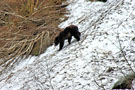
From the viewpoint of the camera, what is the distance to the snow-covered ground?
13.6 feet

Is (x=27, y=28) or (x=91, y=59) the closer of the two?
(x=91, y=59)

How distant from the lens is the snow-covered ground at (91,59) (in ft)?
13.6

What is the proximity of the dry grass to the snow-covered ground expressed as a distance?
592 mm

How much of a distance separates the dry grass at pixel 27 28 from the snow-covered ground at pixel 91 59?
1.94ft

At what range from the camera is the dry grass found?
769 centimetres

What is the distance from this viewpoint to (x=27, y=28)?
29.8 feet

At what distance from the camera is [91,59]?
4.91 metres

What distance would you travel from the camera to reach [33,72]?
579cm

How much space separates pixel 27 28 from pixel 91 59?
16.1 ft

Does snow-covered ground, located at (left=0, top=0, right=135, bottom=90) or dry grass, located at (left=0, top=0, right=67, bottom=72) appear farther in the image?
dry grass, located at (left=0, top=0, right=67, bottom=72)

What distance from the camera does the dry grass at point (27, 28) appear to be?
769cm

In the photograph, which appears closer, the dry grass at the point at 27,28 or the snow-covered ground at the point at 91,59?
the snow-covered ground at the point at 91,59

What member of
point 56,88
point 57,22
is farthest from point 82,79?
point 57,22

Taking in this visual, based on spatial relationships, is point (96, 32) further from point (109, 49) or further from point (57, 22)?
point (57, 22)
